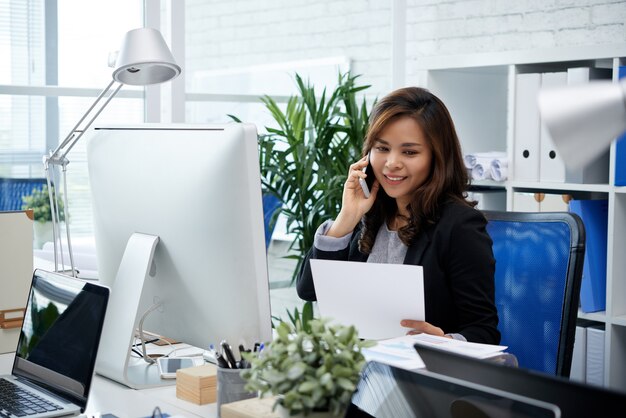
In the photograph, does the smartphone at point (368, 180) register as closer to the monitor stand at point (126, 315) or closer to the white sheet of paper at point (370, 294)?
the white sheet of paper at point (370, 294)

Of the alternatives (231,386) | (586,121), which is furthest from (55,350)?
(586,121)

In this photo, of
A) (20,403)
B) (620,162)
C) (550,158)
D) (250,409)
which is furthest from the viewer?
(550,158)

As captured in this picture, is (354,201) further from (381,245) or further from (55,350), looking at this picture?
(55,350)

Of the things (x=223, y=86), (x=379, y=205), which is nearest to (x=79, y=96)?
(x=223, y=86)

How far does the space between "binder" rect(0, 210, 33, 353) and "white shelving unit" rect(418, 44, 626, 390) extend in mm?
1752

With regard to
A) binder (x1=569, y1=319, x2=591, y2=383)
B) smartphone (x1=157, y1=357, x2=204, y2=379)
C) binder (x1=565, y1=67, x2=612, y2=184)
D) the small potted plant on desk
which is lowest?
binder (x1=569, y1=319, x2=591, y2=383)

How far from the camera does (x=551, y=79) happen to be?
109 inches

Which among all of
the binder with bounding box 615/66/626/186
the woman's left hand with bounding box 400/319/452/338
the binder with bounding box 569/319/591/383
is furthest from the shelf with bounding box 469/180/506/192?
the woman's left hand with bounding box 400/319/452/338

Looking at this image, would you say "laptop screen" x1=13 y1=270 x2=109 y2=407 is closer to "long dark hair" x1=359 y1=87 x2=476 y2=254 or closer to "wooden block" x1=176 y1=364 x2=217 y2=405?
"wooden block" x1=176 y1=364 x2=217 y2=405

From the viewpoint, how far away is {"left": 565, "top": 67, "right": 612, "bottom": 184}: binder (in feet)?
8.70

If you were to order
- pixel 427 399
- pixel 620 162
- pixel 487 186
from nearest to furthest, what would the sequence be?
pixel 427 399 → pixel 620 162 → pixel 487 186

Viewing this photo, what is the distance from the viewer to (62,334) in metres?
1.41

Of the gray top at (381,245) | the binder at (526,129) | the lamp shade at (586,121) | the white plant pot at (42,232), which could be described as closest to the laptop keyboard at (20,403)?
the gray top at (381,245)

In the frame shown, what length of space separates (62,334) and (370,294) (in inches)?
23.0
